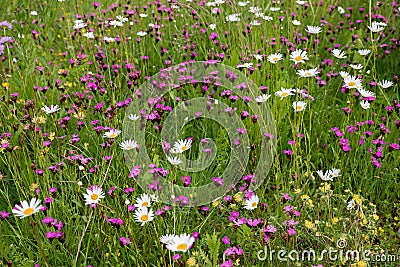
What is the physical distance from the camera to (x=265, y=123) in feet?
8.09

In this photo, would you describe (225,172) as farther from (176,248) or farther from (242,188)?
(176,248)

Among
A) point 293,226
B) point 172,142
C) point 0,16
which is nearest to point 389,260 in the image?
point 293,226

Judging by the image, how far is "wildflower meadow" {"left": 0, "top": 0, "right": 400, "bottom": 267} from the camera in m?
1.91

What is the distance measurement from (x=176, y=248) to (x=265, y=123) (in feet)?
3.50
